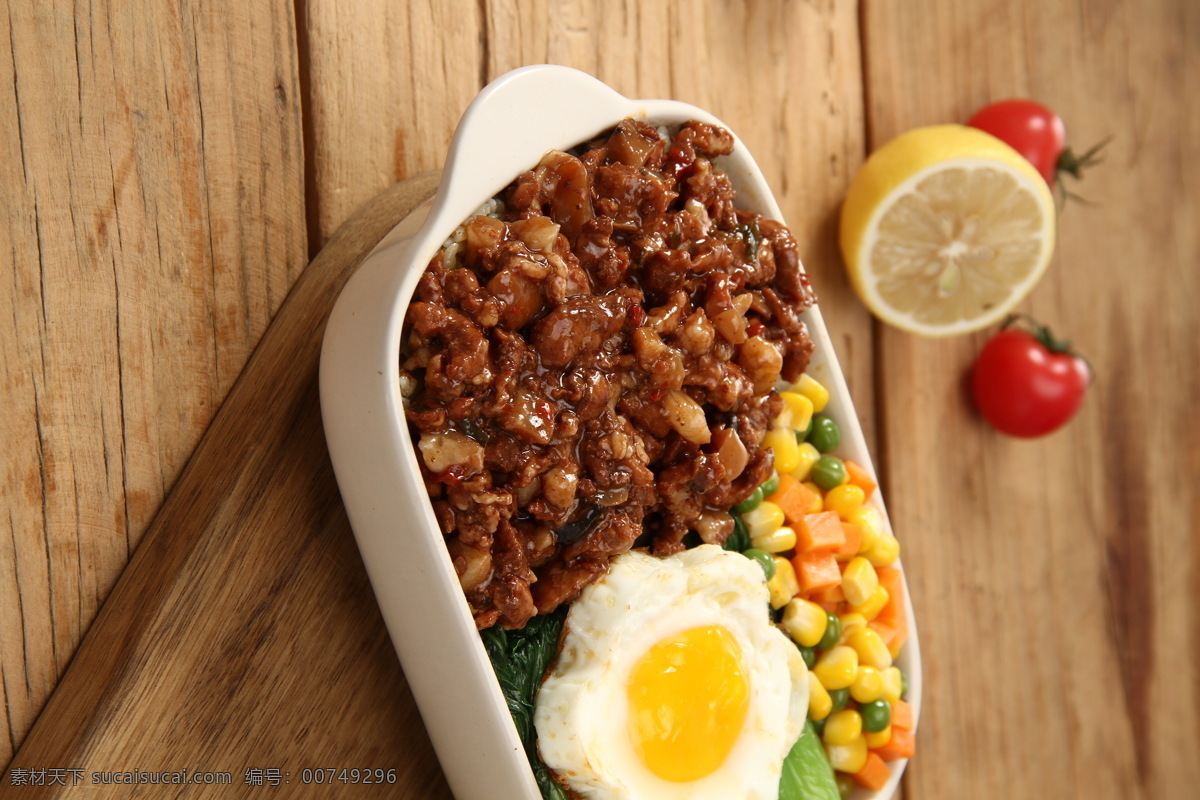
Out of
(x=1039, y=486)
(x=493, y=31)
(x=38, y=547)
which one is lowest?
(x=1039, y=486)

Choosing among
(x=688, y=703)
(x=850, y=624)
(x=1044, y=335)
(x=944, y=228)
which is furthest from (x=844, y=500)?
(x=1044, y=335)

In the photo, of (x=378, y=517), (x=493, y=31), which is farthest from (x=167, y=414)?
(x=493, y=31)

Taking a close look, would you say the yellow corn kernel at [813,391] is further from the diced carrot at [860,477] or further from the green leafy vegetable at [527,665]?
the green leafy vegetable at [527,665]

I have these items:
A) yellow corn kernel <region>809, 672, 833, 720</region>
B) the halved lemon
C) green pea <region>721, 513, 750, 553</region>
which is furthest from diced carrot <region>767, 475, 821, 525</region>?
the halved lemon

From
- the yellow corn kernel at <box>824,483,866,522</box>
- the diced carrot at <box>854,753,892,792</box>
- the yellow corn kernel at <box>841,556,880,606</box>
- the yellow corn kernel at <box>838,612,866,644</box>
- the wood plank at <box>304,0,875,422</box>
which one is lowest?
the diced carrot at <box>854,753,892,792</box>

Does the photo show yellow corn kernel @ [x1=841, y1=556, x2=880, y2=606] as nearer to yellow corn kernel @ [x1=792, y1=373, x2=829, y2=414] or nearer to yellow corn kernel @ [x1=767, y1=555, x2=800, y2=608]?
yellow corn kernel @ [x1=767, y1=555, x2=800, y2=608]

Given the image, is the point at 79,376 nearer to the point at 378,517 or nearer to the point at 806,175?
the point at 378,517
